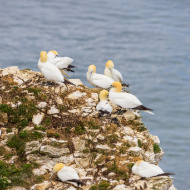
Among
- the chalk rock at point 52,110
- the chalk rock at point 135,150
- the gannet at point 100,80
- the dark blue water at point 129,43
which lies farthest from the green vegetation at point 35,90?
the dark blue water at point 129,43

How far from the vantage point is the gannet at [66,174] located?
1447 cm

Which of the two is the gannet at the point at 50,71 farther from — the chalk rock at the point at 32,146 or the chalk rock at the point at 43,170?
the chalk rock at the point at 43,170

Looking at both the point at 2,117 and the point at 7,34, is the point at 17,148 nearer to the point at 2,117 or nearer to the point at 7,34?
the point at 2,117

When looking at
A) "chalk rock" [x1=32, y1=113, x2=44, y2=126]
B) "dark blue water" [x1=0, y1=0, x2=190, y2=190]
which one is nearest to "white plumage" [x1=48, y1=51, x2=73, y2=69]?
"chalk rock" [x1=32, y1=113, x2=44, y2=126]

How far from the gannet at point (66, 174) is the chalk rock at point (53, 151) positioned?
→ 3.30 ft

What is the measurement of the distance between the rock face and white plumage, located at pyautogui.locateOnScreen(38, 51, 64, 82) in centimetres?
50

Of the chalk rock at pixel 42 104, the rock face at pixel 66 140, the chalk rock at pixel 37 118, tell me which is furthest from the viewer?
the chalk rock at pixel 42 104

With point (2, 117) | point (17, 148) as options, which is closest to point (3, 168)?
point (17, 148)

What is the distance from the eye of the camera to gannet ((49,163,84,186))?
570 inches

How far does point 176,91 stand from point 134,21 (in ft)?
42.3

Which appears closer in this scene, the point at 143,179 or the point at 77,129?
the point at 143,179

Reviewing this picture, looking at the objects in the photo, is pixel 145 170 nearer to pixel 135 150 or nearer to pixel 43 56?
pixel 135 150

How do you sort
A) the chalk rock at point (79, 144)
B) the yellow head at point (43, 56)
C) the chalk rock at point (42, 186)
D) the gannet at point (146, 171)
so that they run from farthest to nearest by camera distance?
the yellow head at point (43, 56) → the chalk rock at point (79, 144) → the gannet at point (146, 171) → the chalk rock at point (42, 186)

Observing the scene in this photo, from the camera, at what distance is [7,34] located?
154 feet
